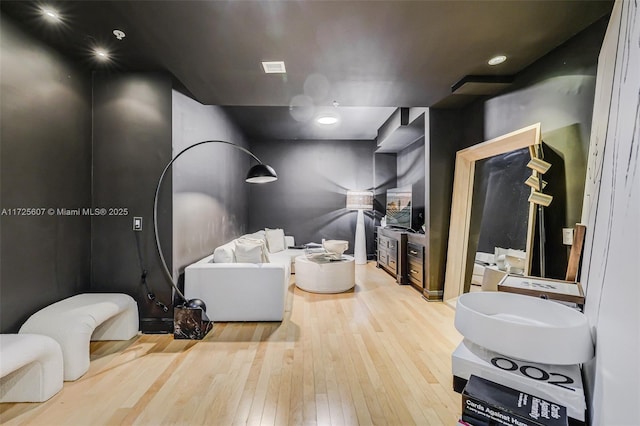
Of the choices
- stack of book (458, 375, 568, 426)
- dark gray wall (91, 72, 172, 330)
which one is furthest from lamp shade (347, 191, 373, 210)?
stack of book (458, 375, 568, 426)

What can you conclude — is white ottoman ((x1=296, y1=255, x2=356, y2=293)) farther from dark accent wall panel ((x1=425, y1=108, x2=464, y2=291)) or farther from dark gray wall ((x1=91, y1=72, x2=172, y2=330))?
dark gray wall ((x1=91, y1=72, x2=172, y2=330))

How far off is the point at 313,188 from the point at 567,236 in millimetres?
4758

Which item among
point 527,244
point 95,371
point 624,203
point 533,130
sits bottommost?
point 95,371

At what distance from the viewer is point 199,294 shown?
2.89 metres

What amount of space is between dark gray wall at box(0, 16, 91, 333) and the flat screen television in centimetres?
428

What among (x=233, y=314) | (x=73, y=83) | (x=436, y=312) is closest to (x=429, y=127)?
(x=436, y=312)

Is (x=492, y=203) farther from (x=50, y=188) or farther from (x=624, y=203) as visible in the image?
(x=50, y=188)

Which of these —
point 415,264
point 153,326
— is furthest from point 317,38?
point 415,264

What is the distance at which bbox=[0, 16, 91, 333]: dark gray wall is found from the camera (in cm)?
196

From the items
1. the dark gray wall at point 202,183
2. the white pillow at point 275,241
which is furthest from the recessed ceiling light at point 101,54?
the white pillow at point 275,241

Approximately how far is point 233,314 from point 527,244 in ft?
9.51

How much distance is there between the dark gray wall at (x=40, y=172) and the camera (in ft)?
6.42

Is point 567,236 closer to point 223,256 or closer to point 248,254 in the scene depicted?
point 248,254

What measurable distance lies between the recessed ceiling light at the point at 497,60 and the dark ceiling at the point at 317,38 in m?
0.05
